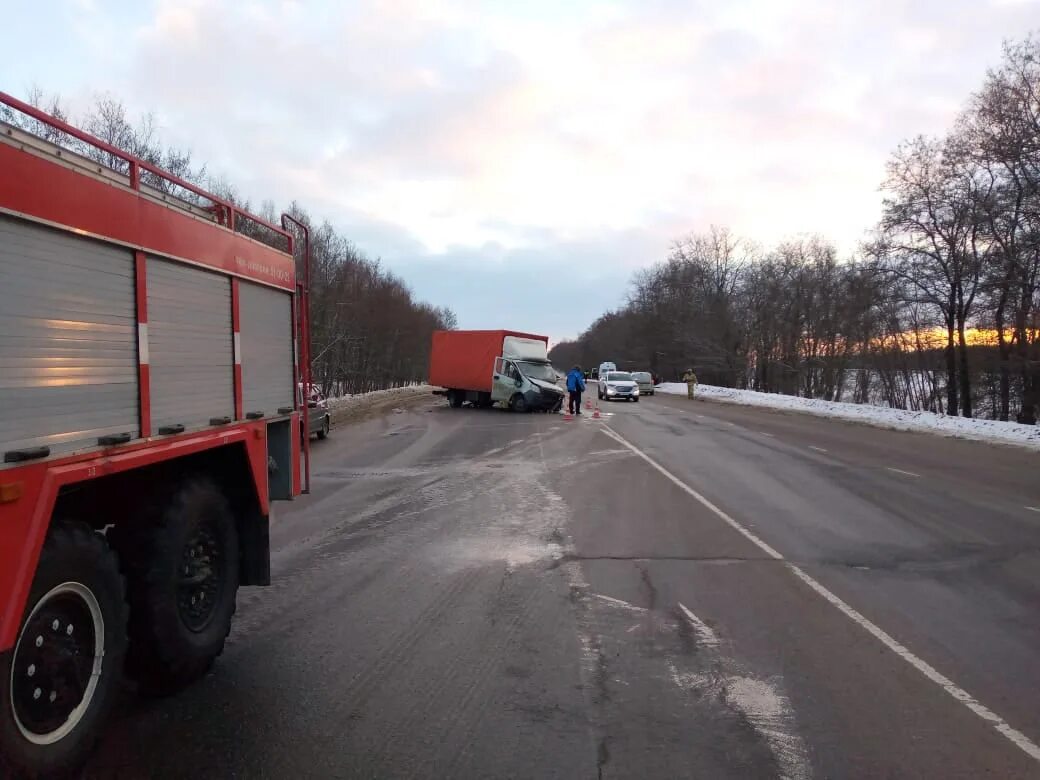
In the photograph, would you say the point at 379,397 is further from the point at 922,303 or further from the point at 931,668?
the point at 931,668

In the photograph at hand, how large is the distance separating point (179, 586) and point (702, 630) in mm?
3458

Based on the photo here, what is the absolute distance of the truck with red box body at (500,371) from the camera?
1096 inches

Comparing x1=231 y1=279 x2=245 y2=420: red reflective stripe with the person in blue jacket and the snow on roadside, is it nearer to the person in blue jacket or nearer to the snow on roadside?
the snow on roadside

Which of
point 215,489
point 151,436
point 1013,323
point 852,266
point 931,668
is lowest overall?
point 931,668

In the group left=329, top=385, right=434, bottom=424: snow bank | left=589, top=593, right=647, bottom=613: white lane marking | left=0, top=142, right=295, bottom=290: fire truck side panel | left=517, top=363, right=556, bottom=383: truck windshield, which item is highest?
left=0, top=142, right=295, bottom=290: fire truck side panel

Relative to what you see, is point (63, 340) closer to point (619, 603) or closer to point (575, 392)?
point (619, 603)

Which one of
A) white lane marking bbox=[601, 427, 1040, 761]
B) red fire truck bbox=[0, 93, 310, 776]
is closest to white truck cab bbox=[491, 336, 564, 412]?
white lane marking bbox=[601, 427, 1040, 761]

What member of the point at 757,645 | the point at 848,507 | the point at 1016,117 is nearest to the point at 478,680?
the point at 757,645

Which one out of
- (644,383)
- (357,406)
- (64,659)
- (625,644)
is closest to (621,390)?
(644,383)

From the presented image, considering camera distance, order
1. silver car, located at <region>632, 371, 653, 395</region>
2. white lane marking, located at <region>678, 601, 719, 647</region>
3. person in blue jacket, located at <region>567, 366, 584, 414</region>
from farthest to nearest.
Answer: silver car, located at <region>632, 371, 653, 395</region>, person in blue jacket, located at <region>567, 366, 584, 414</region>, white lane marking, located at <region>678, 601, 719, 647</region>

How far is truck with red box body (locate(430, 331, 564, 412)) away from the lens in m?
27.8

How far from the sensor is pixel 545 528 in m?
8.35

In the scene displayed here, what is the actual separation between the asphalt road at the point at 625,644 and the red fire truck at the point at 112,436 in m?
0.48

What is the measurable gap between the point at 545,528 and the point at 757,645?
3749 millimetres
